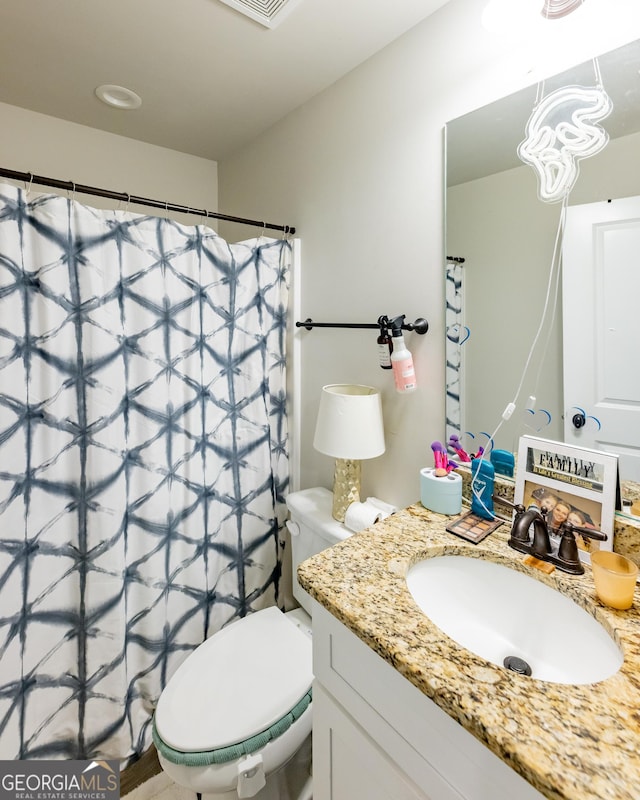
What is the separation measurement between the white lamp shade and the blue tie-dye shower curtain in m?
0.46

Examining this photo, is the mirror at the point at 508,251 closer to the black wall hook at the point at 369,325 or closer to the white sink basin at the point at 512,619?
the black wall hook at the point at 369,325

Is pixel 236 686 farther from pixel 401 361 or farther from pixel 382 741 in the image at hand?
pixel 401 361

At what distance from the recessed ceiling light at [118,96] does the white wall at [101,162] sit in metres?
0.31

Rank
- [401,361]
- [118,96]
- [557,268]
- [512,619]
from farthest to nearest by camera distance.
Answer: [118,96]
[401,361]
[557,268]
[512,619]

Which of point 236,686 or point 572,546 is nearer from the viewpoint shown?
A: point 572,546

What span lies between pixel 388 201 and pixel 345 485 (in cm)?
98

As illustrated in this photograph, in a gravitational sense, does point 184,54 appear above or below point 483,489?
above

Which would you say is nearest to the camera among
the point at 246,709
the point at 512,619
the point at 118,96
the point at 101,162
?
the point at 512,619

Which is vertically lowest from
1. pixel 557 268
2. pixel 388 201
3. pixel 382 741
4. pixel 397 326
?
pixel 382 741

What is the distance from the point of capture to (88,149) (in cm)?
190

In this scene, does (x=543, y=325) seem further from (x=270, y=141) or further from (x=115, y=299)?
(x=270, y=141)

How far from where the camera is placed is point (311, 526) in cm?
140

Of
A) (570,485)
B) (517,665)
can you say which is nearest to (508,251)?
(570,485)

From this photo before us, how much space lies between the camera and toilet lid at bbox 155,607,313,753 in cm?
101
